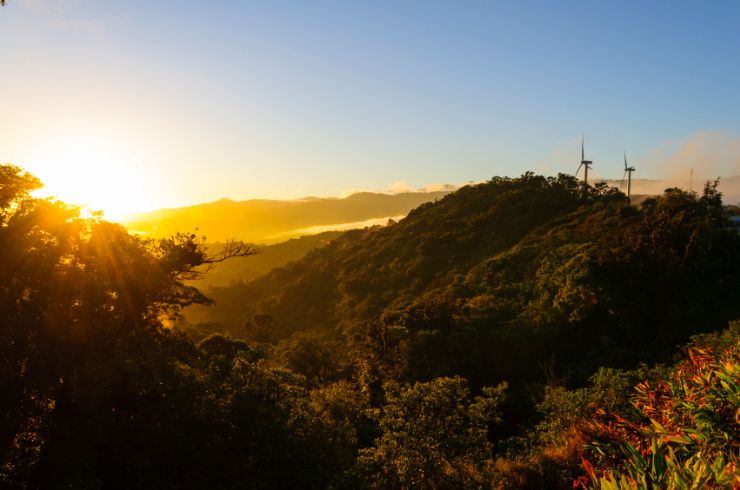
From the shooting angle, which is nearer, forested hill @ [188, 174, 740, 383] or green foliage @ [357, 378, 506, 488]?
green foliage @ [357, 378, 506, 488]

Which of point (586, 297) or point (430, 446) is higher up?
point (430, 446)

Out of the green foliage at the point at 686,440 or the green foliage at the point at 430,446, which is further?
the green foliage at the point at 430,446

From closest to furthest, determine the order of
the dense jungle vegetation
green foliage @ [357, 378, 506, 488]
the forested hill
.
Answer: the dense jungle vegetation < green foliage @ [357, 378, 506, 488] < the forested hill

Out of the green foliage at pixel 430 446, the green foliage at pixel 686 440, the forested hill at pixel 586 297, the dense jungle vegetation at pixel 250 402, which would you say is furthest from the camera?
the forested hill at pixel 586 297

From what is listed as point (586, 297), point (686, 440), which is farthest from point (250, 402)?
point (586, 297)

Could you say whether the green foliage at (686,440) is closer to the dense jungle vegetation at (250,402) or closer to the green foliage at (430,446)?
the dense jungle vegetation at (250,402)

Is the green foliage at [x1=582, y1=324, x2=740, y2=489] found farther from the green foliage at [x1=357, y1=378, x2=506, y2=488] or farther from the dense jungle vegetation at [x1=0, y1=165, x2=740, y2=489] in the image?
the green foliage at [x1=357, y1=378, x2=506, y2=488]

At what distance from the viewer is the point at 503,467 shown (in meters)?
15.0

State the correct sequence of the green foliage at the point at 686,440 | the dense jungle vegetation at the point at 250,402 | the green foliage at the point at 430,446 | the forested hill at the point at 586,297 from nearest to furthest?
the green foliage at the point at 686,440 → the dense jungle vegetation at the point at 250,402 → the green foliage at the point at 430,446 → the forested hill at the point at 586,297

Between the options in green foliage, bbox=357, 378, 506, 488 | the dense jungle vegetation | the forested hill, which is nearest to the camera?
the dense jungle vegetation

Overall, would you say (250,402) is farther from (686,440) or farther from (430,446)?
(686,440)

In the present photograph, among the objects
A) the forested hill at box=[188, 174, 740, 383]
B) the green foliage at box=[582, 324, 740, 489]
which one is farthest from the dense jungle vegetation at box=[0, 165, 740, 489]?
the forested hill at box=[188, 174, 740, 383]

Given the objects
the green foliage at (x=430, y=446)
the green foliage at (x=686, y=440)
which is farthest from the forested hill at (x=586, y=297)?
the green foliage at (x=686, y=440)

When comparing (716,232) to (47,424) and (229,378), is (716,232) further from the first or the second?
(47,424)
